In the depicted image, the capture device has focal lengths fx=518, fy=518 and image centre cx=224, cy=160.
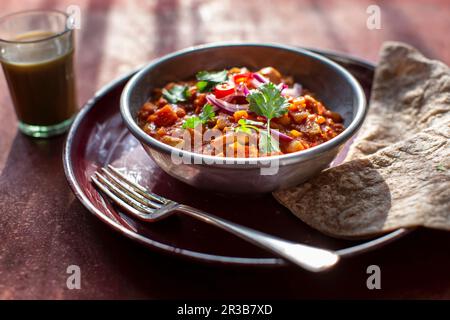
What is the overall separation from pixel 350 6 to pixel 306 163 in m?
3.52

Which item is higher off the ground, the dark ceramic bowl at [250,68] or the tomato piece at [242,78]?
the tomato piece at [242,78]

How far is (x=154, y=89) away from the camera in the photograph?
3.51 m

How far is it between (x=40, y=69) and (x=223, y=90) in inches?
51.3

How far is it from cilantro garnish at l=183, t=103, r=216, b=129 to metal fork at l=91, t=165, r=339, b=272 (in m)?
0.44

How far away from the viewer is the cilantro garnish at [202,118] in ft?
9.69

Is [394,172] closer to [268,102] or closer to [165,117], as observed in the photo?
[268,102]

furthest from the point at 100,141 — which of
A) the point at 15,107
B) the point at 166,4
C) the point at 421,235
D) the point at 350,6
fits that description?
the point at 350,6

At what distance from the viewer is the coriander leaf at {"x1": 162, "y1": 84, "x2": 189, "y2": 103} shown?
11.0ft

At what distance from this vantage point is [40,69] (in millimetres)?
3508

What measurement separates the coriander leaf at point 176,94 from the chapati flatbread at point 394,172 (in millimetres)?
972

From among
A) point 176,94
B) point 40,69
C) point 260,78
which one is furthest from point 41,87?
point 260,78

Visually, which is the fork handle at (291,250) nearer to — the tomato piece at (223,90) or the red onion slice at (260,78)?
the tomato piece at (223,90)

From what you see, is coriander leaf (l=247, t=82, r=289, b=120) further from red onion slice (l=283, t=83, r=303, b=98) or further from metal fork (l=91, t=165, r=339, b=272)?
metal fork (l=91, t=165, r=339, b=272)

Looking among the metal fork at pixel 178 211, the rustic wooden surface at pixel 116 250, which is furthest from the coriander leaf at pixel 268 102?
the rustic wooden surface at pixel 116 250
